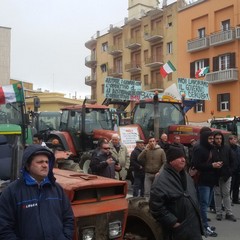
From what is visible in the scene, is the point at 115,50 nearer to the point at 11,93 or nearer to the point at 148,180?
the point at 11,93

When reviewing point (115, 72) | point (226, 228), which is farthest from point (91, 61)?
point (226, 228)

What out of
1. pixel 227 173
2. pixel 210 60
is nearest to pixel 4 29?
pixel 210 60

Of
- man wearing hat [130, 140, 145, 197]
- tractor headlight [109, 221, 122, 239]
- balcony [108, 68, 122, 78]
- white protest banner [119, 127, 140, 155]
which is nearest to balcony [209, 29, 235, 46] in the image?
balcony [108, 68, 122, 78]

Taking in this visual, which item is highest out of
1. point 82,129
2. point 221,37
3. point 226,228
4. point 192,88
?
point 221,37

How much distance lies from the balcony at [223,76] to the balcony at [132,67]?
1128 centimetres

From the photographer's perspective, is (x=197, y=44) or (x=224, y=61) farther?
(x=197, y=44)

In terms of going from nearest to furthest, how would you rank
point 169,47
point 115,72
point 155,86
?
point 169,47
point 155,86
point 115,72

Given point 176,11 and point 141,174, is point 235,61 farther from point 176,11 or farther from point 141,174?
point 141,174

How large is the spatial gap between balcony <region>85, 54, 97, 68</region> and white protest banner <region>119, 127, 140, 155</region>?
3918 cm

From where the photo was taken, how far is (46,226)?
3311 mm

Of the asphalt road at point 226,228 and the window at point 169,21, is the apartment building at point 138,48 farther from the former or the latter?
the asphalt road at point 226,228

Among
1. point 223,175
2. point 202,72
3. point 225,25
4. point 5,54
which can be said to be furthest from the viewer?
point 5,54

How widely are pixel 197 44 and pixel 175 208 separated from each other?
3191 centimetres

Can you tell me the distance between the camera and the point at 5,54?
36.1m
